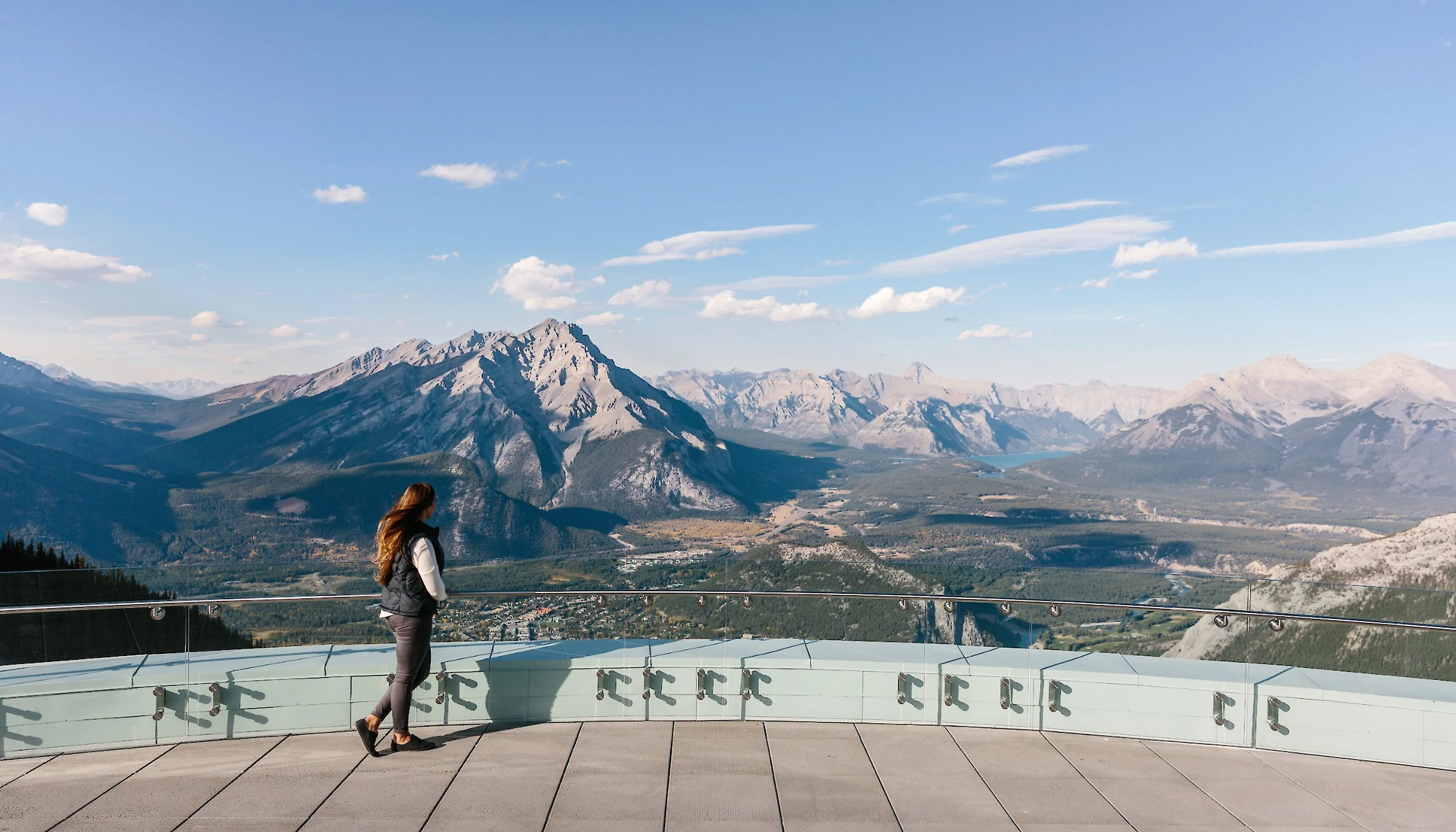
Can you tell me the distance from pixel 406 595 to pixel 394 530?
0.63 m

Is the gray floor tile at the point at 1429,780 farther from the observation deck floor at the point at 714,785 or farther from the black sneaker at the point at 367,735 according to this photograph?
the black sneaker at the point at 367,735

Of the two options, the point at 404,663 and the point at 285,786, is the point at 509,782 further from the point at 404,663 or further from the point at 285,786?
the point at 285,786

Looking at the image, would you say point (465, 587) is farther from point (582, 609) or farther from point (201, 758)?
point (201, 758)

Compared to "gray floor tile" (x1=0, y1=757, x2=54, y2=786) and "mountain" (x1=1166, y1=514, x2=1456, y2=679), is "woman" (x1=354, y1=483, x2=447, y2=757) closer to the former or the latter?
"gray floor tile" (x1=0, y1=757, x2=54, y2=786)

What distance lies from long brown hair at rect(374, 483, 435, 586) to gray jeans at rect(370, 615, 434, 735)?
44 cm

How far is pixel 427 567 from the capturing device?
7742 millimetres

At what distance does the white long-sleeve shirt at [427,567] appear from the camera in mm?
7730

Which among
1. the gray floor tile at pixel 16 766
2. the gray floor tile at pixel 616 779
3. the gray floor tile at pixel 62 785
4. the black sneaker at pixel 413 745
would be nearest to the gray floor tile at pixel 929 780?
the gray floor tile at pixel 616 779

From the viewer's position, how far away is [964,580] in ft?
35.6

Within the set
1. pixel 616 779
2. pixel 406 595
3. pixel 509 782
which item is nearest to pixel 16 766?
pixel 406 595

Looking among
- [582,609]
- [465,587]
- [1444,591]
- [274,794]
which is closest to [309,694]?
[274,794]

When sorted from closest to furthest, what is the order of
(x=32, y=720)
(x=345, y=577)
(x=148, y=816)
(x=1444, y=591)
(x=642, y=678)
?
(x=148, y=816) < (x=32, y=720) < (x=642, y=678) < (x=1444, y=591) < (x=345, y=577)

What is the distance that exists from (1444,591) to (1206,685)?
→ 170 inches

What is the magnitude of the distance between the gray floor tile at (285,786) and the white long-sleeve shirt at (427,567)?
1.72 metres
